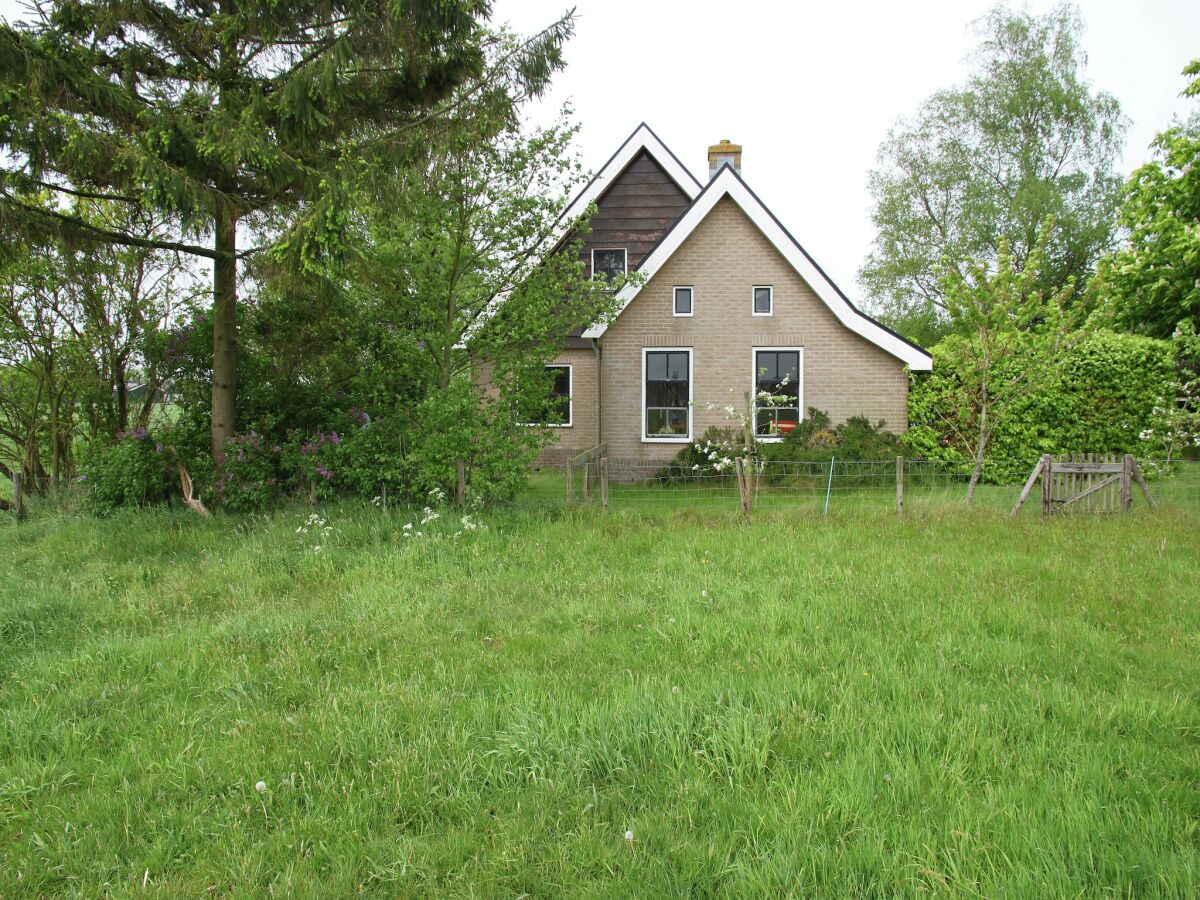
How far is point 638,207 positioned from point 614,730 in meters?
15.6

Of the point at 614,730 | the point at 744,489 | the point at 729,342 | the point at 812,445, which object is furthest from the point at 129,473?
the point at 812,445

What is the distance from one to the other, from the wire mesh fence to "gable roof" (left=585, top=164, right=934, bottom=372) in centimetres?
251

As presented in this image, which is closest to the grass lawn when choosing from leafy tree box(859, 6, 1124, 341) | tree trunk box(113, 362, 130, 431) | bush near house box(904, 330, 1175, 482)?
tree trunk box(113, 362, 130, 431)

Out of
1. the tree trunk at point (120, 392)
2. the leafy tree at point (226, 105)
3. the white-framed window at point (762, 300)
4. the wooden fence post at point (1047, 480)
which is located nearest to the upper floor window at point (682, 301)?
the white-framed window at point (762, 300)

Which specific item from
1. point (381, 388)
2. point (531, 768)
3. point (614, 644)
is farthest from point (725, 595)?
point (381, 388)

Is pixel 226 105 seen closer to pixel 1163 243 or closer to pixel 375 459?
pixel 375 459

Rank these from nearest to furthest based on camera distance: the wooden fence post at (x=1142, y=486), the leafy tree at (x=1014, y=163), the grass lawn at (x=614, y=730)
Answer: the grass lawn at (x=614, y=730) → the wooden fence post at (x=1142, y=486) → the leafy tree at (x=1014, y=163)

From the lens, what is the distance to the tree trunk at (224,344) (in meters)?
9.34

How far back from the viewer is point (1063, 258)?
2516 centimetres

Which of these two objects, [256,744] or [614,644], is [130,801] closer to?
[256,744]

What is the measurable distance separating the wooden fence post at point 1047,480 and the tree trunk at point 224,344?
37.2 ft

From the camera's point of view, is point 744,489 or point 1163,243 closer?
point 744,489

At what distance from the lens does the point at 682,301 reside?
14.9m

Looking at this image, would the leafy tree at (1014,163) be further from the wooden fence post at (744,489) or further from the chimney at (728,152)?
the wooden fence post at (744,489)
